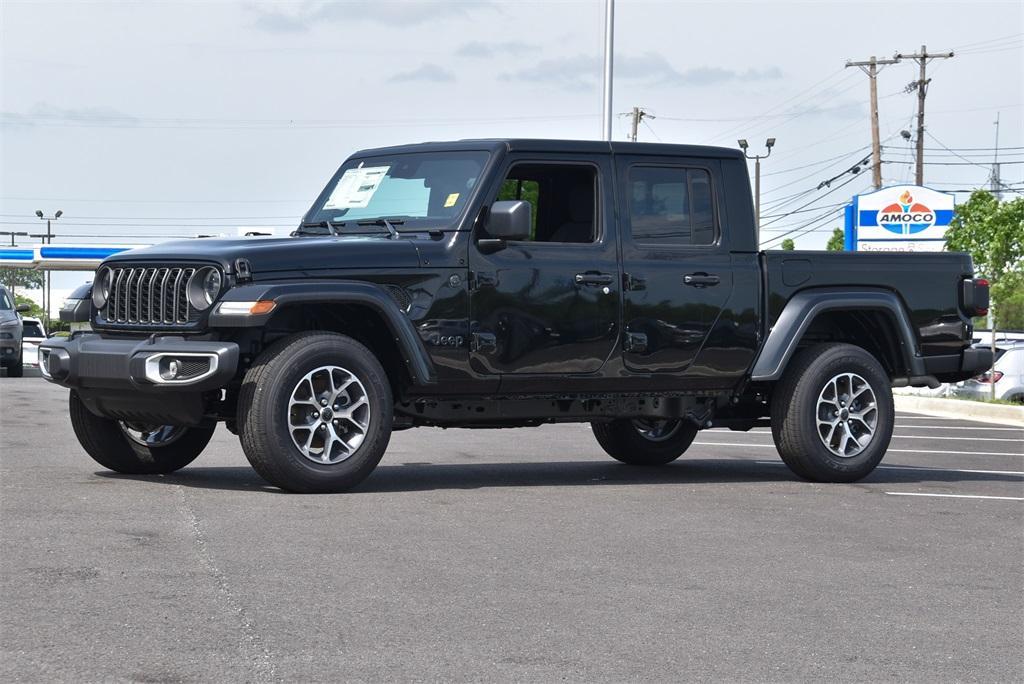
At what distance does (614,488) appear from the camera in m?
9.98

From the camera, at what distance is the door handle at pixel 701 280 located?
10.1 metres

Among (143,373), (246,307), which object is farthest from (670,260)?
(143,373)

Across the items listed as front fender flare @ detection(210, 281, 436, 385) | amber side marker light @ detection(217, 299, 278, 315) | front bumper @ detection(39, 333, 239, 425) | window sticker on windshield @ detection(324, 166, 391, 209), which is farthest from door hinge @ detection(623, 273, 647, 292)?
front bumper @ detection(39, 333, 239, 425)

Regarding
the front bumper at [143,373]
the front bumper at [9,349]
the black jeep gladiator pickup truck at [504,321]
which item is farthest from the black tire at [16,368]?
the front bumper at [143,373]

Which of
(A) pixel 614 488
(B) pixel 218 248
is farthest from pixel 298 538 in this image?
(A) pixel 614 488

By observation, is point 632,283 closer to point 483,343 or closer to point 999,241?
point 483,343

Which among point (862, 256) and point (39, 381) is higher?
point (862, 256)

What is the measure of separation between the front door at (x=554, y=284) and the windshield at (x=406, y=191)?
0.23 meters

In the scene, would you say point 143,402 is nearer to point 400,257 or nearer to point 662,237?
point 400,257

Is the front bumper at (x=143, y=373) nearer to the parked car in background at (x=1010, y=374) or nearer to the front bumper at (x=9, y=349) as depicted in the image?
the parked car in background at (x=1010, y=374)

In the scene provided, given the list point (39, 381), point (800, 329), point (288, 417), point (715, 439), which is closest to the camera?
point (288, 417)

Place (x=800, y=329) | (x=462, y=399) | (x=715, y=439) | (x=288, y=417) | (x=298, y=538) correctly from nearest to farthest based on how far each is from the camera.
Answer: (x=298, y=538), (x=288, y=417), (x=462, y=399), (x=800, y=329), (x=715, y=439)

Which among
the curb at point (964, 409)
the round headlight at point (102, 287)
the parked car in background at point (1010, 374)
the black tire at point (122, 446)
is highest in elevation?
the round headlight at point (102, 287)

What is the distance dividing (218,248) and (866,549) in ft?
12.8
